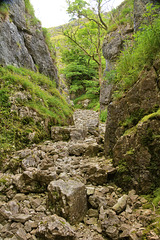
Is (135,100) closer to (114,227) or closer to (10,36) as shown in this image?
(114,227)

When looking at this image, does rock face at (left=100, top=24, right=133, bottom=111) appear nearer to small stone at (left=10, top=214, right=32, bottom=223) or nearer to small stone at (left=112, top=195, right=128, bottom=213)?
small stone at (left=112, top=195, right=128, bottom=213)

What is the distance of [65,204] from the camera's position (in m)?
2.93

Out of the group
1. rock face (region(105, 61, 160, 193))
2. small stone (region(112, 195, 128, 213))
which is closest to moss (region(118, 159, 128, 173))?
rock face (region(105, 61, 160, 193))

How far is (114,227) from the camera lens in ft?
8.26

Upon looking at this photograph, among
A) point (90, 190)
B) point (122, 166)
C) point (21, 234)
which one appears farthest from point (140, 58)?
point (21, 234)

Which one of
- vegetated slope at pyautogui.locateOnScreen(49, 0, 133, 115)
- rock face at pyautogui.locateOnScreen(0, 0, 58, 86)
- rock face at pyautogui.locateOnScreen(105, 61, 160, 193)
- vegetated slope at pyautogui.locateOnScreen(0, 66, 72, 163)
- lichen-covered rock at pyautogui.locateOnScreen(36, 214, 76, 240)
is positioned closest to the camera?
lichen-covered rock at pyautogui.locateOnScreen(36, 214, 76, 240)

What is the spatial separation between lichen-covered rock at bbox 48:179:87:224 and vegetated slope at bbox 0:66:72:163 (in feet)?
7.35

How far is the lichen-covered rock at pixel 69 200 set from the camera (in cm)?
290

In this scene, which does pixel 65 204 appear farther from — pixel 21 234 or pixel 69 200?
pixel 21 234

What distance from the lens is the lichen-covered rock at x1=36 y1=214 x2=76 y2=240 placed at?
243 cm

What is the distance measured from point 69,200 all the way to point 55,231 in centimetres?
57

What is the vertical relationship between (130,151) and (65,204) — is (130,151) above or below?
above

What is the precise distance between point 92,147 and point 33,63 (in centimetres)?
825

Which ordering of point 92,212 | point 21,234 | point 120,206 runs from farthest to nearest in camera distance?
point 92,212
point 120,206
point 21,234
